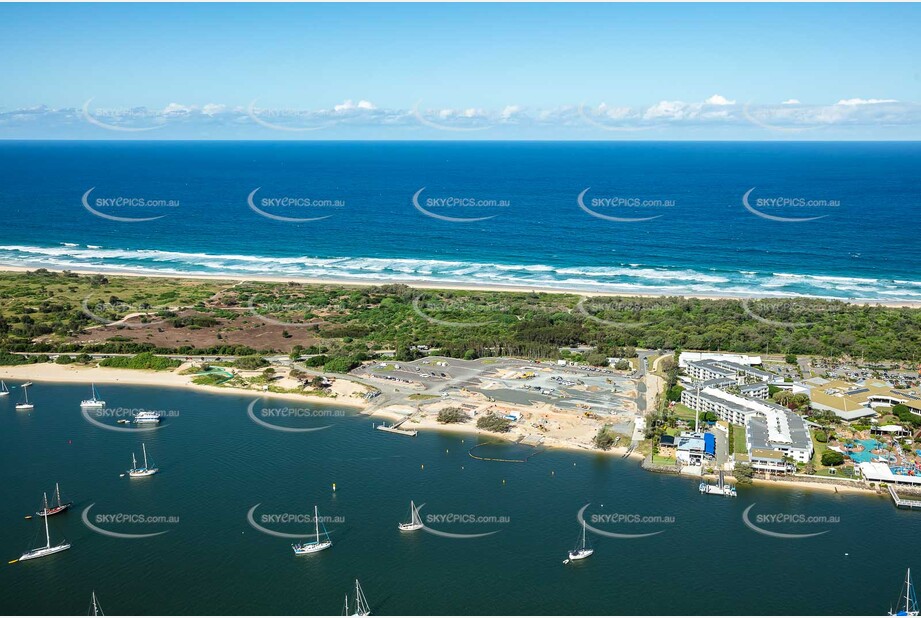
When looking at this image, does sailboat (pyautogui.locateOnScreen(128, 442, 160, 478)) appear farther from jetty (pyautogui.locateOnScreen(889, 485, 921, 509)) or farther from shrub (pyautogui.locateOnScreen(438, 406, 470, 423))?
jetty (pyautogui.locateOnScreen(889, 485, 921, 509))

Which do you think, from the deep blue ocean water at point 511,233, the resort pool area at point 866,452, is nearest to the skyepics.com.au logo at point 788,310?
the deep blue ocean water at point 511,233

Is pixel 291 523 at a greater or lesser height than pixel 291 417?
lesser

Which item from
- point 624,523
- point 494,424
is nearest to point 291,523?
point 494,424

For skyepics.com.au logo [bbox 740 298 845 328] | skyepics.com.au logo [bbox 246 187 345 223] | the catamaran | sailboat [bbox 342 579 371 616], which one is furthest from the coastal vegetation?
skyepics.com.au logo [bbox 246 187 345 223]

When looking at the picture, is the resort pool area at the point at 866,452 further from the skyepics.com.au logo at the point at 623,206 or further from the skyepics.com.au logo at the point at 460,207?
the skyepics.com.au logo at the point at 460,207

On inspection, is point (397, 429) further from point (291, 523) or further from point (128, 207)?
point (128, 207)
